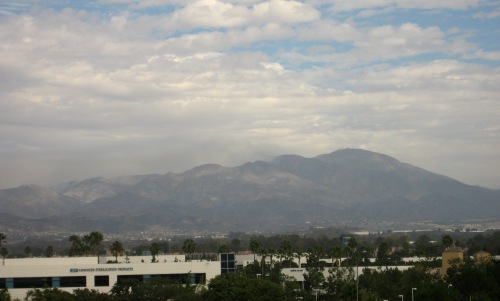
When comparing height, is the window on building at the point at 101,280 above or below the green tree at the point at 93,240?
below

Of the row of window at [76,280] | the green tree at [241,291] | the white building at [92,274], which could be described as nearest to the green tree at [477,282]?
the green tree at [241,291]

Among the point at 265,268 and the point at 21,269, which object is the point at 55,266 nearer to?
the point at 21,269

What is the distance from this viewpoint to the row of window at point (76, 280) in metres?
132

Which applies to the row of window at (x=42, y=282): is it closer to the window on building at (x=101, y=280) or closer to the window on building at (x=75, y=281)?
the window on building at (x=75, y=281)

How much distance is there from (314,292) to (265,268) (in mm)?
20103

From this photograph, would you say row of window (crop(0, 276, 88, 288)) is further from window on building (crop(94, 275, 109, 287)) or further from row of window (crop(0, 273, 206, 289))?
window on building (crop(94, 275, 109, 287))

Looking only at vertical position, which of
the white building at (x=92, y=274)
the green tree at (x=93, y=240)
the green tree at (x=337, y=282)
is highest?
the green tree at (x=93, y=240)

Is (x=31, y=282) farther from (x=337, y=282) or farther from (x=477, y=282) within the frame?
(x=477, y=282)

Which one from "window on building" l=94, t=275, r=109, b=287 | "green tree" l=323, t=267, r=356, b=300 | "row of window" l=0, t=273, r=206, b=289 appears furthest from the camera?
"window on building" l=94, t=275, r=109, b=287

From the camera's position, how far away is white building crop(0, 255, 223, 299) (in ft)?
434

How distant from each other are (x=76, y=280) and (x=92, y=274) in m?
2.49

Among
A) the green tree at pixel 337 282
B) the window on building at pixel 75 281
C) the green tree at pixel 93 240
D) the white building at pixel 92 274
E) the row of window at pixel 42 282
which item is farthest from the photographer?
the green tree at pixel 93 240

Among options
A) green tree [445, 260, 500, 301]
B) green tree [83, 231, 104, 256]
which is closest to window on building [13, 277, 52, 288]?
green tree [83, 231, 104, 256]

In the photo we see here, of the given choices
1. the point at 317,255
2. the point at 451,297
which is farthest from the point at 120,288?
the point at 317,255
